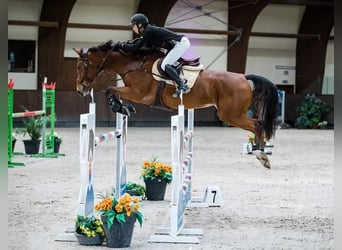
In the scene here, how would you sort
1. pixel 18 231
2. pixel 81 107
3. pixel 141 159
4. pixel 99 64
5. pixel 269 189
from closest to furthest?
pixel 18 231 → pixel 99 64 → pixel 269 189 → pixel 141 159 → pixel 81 107

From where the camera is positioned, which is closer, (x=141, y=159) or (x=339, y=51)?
(x=339, y=51)

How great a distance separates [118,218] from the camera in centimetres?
362

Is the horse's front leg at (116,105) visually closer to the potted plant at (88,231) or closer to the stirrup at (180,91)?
the stirrup at (180,91)

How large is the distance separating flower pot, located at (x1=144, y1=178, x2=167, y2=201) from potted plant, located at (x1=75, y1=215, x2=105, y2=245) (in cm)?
198

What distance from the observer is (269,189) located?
6910 millimetres

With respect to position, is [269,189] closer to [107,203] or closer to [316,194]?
[316,194]

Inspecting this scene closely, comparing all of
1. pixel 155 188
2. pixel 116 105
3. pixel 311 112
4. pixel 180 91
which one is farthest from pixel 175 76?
pixel 311 112

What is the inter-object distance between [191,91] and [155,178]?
98cm

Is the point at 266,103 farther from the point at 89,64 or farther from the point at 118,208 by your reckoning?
the point at 118,208

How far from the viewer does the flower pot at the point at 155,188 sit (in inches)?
230

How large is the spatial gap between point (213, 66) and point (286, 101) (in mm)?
3098

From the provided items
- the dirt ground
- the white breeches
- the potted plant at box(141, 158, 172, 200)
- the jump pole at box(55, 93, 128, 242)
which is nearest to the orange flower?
the jump pole at box(55, 93, 128, 242)

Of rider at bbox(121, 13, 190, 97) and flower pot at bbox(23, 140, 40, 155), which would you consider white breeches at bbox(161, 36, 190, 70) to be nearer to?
rider at bbox(121, 13, 190, 97)

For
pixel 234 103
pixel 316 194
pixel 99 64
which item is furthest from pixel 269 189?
pixel 99 64
